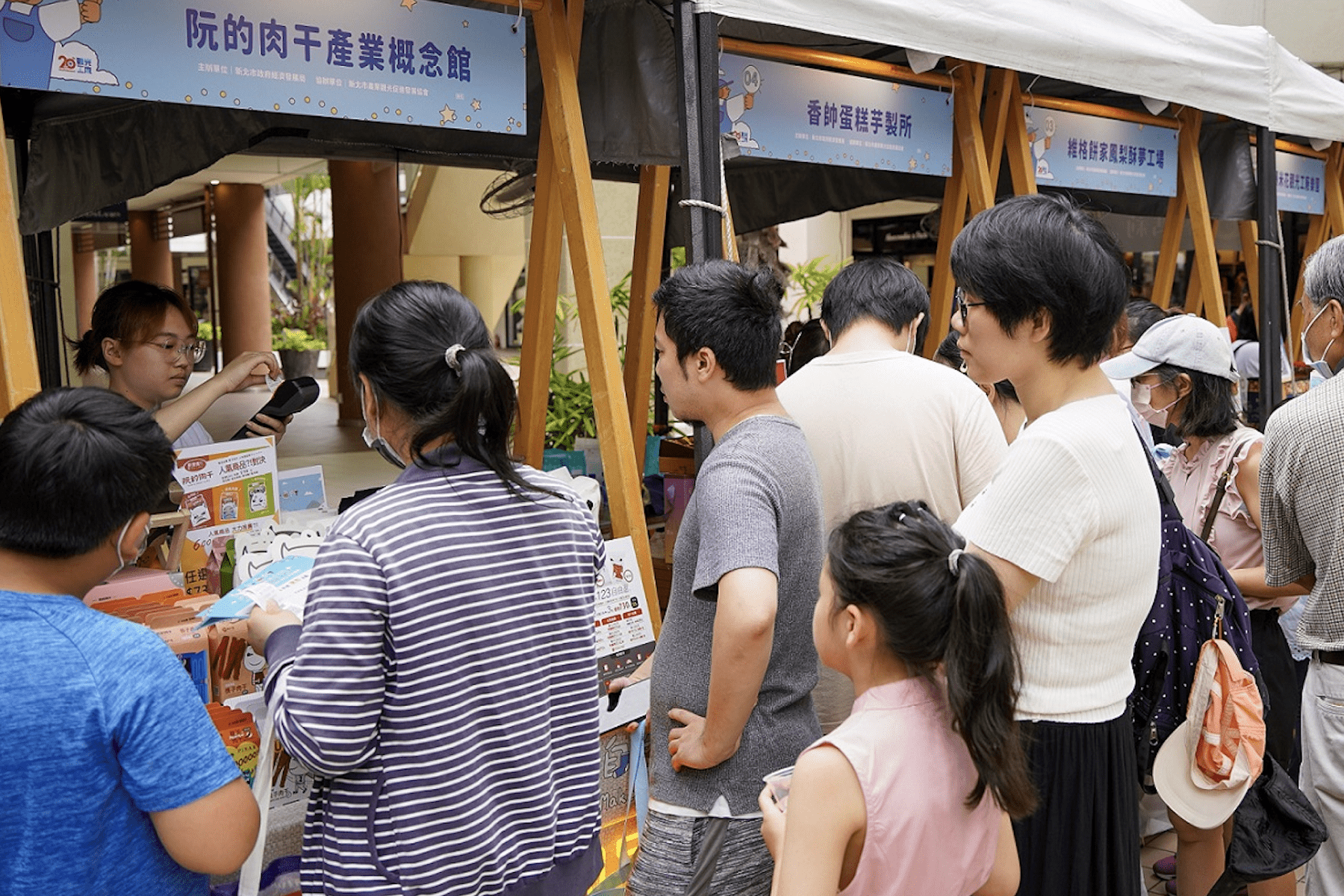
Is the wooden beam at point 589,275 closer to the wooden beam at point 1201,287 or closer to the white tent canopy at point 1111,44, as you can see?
the white tent canopy at point 1111,44

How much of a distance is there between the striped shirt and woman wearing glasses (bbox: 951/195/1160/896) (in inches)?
27.0

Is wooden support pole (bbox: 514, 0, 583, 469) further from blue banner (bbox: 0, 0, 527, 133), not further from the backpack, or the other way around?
the backpack

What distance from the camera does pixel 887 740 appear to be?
4.94ft

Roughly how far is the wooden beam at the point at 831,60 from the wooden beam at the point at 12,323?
210cm

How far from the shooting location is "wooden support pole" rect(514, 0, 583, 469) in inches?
146

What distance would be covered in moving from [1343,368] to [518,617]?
2.12 m

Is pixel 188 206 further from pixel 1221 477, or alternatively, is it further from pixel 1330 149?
pixel 1221 477

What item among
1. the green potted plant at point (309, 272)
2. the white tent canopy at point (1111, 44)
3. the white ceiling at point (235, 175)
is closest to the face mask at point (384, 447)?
the white tent canopy at point (1111, 44)

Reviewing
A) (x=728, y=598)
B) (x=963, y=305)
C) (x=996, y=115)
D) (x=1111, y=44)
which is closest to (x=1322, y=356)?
(x=963, y=305)

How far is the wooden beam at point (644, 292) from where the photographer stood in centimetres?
496

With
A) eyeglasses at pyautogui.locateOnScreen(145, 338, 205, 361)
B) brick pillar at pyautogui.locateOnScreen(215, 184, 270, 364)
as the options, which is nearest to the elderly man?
eyeglasses at pyautogui.locateOnScreen(145, 338, 205, 361)

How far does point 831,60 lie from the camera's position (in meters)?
4.12

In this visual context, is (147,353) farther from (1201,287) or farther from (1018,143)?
(1201,287)

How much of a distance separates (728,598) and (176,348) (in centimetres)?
218
